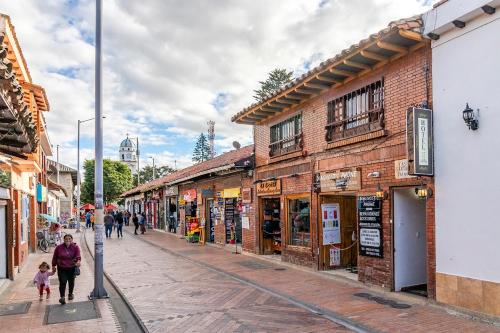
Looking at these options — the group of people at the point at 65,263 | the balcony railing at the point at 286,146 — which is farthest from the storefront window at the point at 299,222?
the group of people at the point at 65,263

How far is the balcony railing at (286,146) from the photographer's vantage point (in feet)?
40.8

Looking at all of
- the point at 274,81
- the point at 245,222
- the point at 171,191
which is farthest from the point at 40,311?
the point at 274,81

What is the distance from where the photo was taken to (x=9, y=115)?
21.8ft

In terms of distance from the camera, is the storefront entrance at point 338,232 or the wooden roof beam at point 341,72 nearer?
the wooden roof beam at point 341,72

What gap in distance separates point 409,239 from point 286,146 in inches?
215

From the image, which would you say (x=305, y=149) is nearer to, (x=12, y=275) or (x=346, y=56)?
(x=346, y=56)

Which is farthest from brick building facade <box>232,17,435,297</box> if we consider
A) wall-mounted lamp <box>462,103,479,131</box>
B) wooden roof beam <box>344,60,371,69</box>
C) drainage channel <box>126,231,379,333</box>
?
drainage channel <box>126,231,379,333</box>

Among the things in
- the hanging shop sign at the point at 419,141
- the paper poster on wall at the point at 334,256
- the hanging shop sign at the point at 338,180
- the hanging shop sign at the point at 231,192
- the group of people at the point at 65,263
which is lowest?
the paper poster on wall at the point at 334,256

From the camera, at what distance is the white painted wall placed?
6707 millimetres

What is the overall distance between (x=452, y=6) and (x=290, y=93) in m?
5.06

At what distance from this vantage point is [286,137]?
529 inches

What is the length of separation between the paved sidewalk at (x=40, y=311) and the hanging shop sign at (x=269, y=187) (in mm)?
5999

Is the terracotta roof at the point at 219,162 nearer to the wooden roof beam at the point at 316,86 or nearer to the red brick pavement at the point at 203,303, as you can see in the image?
the red brick pavement at the point at 203,303

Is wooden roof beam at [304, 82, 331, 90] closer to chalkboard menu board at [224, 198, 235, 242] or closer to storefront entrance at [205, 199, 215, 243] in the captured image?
chalkboard menu board at [224, 198, 235, 242]
